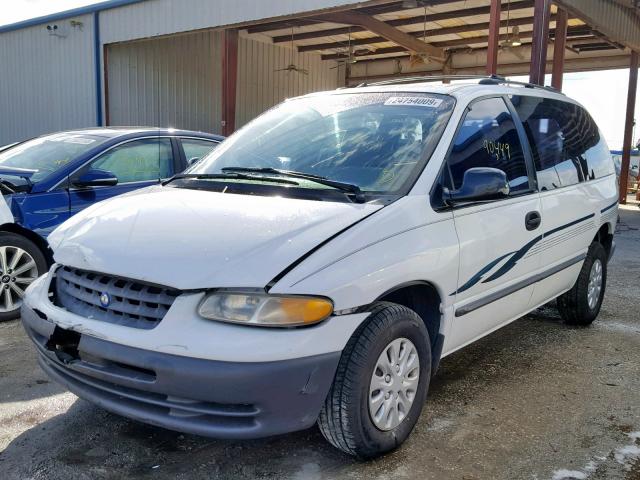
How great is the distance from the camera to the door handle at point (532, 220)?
11.6 ft

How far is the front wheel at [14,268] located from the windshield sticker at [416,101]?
3047mm

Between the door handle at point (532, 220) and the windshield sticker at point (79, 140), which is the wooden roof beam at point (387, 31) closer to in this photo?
the windshield sticker at point (79, 140)

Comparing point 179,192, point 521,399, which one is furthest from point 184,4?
point 521,399

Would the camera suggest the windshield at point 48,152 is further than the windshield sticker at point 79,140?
No

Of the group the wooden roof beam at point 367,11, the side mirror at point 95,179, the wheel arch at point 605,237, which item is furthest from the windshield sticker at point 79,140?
the wooden roof beam at point 367,11

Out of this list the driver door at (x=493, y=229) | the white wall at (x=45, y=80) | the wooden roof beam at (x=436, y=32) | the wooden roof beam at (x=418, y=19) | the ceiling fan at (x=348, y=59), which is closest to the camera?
the driver door at (x=493, y=229)

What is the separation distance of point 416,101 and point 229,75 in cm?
1064

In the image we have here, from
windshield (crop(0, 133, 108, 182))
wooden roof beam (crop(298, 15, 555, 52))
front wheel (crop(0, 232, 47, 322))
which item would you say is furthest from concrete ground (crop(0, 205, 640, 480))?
wooden roof beam (crop(298, 15, 555, 52))

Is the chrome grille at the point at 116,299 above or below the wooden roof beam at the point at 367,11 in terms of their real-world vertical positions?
below

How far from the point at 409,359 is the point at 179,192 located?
4.68 ft

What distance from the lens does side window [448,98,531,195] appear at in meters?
3.17

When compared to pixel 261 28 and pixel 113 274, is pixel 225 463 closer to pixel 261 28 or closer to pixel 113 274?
pixel 113 274

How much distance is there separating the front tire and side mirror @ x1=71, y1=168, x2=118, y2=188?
Answer: 304cm

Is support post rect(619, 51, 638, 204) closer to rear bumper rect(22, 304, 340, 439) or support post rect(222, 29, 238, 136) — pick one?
support post rect(222, 29, 238, 136)
